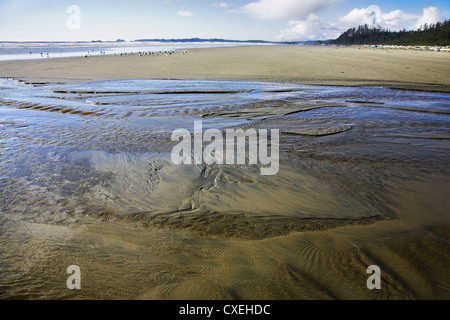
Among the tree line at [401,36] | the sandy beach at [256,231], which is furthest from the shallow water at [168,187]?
the tree line at [401,36]

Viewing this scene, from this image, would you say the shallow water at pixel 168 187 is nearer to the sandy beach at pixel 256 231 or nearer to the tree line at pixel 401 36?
the sandy beach at pixel 256 231

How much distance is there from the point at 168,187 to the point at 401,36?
3836 inches

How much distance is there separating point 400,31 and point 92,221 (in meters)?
107

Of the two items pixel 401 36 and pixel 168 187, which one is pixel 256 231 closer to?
pixel 168 187

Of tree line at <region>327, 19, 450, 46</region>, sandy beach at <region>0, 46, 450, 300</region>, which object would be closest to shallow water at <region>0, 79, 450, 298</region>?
sandy beach at <region>0, 46, 450, 300</region>

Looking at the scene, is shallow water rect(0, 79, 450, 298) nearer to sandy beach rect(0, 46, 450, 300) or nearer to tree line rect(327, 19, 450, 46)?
sandy beach rect(0, 46, 450, 300)

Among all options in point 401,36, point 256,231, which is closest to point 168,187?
point 256,231

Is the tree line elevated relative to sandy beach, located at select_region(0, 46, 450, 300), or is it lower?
elevated

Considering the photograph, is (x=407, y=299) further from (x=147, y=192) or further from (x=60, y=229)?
(x=60, y=229)

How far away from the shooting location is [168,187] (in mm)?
3166

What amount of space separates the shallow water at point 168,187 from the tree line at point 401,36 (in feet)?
201

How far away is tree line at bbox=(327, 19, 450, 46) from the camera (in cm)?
5481

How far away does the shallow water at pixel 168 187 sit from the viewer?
2068 mm

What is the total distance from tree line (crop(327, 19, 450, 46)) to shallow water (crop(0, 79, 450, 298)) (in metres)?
61.3
